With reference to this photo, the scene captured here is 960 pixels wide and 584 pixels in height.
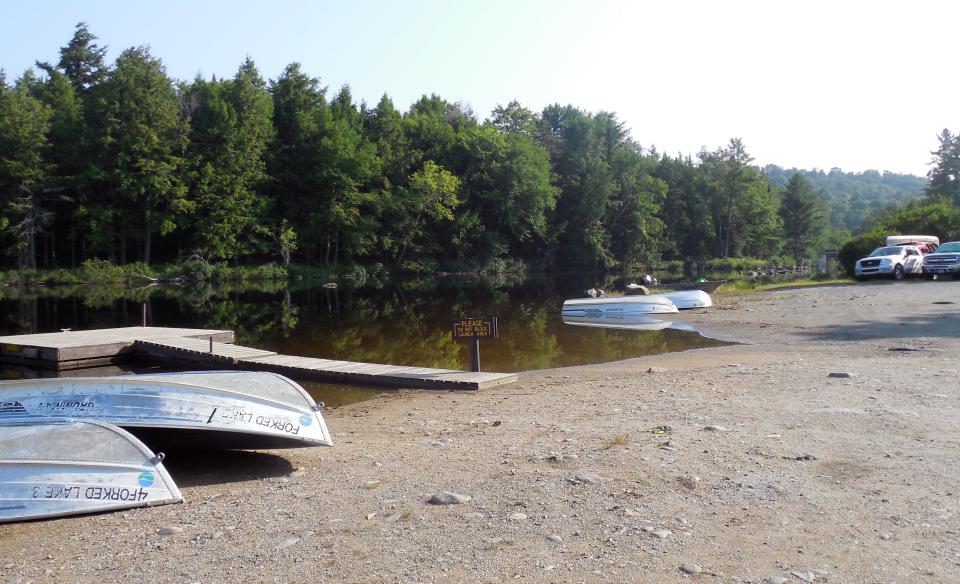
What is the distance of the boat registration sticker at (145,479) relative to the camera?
6453 mm

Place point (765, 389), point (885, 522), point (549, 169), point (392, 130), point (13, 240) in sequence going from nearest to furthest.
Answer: point (885, 522) < point (765, 389) < point (13, 240) < point (392, 130) < point (549, 169)

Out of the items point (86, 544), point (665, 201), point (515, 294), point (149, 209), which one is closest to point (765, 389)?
point (86, 544)

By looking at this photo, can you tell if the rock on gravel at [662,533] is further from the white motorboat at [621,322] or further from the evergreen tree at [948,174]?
the evergreen tree at [948,174]

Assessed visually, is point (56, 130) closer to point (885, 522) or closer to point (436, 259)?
point (436, 259)

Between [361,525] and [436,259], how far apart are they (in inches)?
2676

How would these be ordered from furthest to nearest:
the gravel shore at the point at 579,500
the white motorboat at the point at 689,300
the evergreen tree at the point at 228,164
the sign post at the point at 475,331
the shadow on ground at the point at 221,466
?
1. the evergreen tree at the point at 228,164
2. the white motorboat at the point at 689,300
3. the sign post at the point at 475,331
4. the shadow on ground at the point at 221,466
5. the gravel shore at the point at 579,500

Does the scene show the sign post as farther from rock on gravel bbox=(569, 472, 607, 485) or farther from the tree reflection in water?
rock on gravel bbox=(569, 472, 607, 485)

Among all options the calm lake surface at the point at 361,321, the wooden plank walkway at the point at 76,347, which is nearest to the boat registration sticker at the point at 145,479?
the calm lake surface at the point at 361,321

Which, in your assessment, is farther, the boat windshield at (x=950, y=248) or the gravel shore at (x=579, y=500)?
the boat windshield at (x=950, y=248)

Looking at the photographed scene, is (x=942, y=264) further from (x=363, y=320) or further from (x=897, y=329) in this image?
(x=363, y=320)

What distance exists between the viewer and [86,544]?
18.3ft

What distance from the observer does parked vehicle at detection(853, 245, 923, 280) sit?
116 ft

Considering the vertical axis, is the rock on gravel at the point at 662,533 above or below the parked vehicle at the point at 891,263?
below

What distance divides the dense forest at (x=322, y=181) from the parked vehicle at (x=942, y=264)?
41761mm
